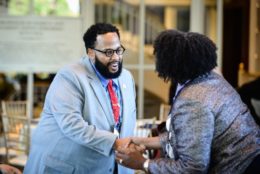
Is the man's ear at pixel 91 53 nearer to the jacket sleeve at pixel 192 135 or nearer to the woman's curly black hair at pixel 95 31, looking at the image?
the woman's curly black hair at pixel 95 31

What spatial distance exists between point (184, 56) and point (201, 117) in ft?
0.71

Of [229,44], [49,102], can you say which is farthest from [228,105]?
[229,44]

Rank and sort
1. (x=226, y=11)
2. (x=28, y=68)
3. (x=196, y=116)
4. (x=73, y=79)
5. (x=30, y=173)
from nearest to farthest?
(x=196, y=116) < (x=73, y=79) < (x=30, y=173) < (x=28, y=68) < (x=226, y=11)

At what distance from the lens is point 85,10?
546 centimetres

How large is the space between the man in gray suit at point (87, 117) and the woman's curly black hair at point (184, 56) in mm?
499

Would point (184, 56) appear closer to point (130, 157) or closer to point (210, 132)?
point (210, 132)

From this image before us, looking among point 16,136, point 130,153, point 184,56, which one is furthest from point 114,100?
point 16,136

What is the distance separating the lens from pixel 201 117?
1.62 metres

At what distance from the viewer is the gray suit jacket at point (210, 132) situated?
1.63m

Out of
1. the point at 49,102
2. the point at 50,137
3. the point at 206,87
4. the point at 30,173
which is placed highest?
the point at 206,87

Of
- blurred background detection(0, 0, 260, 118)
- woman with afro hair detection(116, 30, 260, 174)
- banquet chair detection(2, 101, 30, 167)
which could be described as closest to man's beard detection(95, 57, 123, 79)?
woman with afro hair detection(116, 30, 260, 174)

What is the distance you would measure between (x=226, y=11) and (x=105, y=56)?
7.06 meters

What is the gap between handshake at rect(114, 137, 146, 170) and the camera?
184 centimetres

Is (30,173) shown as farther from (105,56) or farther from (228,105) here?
(228,105)
